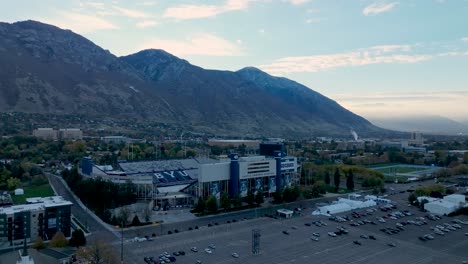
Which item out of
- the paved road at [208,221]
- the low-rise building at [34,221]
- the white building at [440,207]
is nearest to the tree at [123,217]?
the paved road at [208,221]

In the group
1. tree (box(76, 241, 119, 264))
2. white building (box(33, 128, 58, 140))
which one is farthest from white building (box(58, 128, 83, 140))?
tree (box(76, 241, 119, 264))

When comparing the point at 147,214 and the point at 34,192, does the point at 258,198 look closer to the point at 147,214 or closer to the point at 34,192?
the point at 147,214

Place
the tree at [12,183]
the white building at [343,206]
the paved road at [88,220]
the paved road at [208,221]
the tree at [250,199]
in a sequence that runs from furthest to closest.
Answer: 1. the tree at [12,183]
2. the tree at [250,199]
3. the white building at [343,206]
4. the paved road at [208,221]
5. the paved road at [88,220]

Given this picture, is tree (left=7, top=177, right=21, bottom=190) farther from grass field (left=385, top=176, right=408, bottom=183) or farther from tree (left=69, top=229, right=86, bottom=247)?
grass field (left=385, top=176, right=408, bottom=183)

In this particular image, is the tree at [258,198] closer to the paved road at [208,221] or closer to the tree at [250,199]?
the tree at [250,199]

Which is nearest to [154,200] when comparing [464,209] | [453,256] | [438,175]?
[453,256]

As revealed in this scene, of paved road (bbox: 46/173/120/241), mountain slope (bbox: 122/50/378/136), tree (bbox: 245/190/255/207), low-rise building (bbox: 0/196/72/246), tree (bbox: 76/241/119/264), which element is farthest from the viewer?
mountain slope (bbox: 122/50/378/136)
